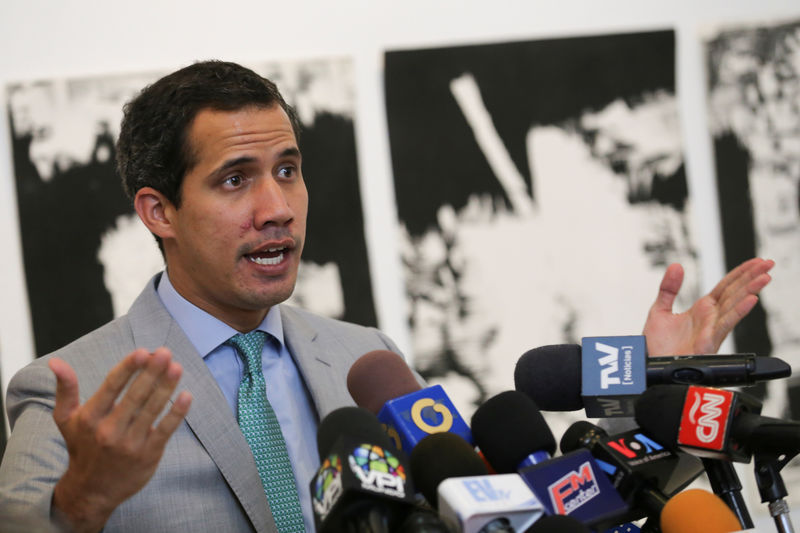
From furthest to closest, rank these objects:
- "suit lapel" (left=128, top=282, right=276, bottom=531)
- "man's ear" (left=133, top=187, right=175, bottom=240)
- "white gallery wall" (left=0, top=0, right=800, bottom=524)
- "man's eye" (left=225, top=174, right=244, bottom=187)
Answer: "white gallery wall" (left=0, top=0, right=800, bottom=524) < "man's ear" (left=133, top=187, right=175, bottom=240) < "man's eye" (left=225, top=174, right=244, bottom=187) < "suit lapel" (left=128, top=282, right=276, bottom=531)

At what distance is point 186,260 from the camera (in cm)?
205

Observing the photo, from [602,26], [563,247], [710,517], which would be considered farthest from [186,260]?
[602,26]

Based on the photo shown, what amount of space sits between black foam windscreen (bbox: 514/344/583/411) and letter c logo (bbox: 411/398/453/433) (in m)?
0.19

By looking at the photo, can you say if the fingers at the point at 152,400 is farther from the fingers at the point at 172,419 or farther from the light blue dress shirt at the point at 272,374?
the light blue dress shirt at the point at 272,374

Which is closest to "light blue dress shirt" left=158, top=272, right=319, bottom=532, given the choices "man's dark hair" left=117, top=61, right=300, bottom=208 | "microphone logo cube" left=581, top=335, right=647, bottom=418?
"man's dark hair" left=117, top=61, right=300, bottom=208

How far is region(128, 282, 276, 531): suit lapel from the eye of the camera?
1.77 meters

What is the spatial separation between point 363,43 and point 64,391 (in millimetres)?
2101

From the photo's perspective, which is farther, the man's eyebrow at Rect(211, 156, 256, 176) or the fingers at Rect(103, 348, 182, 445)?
the man's eyebrow at Rect(211, 156, 256, 176)

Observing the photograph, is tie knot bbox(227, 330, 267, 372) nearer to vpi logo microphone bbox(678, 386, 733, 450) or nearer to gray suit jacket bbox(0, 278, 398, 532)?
gray suit jacket bbox(0, 278, 398, 532)

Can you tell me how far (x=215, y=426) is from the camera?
181 centimetres

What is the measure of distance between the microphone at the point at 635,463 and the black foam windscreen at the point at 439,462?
7.7 inches

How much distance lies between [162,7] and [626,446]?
2.35 metres

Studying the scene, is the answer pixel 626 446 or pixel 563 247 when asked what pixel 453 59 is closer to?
pixel 563 247

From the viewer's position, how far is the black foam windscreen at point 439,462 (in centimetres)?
113
